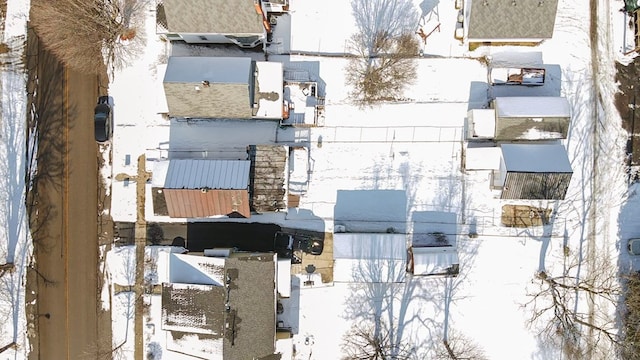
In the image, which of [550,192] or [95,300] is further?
[95,300]

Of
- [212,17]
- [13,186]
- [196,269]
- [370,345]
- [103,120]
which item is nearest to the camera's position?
[212,17]

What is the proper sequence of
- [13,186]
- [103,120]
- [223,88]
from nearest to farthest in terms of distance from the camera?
[223,88]
[103,120]
[13,186]

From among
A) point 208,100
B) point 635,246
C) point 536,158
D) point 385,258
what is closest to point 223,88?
point 208,100

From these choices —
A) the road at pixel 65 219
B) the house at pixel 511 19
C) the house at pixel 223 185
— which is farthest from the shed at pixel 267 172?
the house at pixel 511 19

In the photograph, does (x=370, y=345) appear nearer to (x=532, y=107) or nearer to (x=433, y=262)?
(x=433, y=262)

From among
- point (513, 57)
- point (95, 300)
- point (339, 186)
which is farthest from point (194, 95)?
point (513, 57)

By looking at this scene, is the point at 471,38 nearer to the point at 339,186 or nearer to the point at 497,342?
the point at 339,186

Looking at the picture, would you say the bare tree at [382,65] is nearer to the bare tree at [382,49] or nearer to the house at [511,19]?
the bare tree at [382,49]
